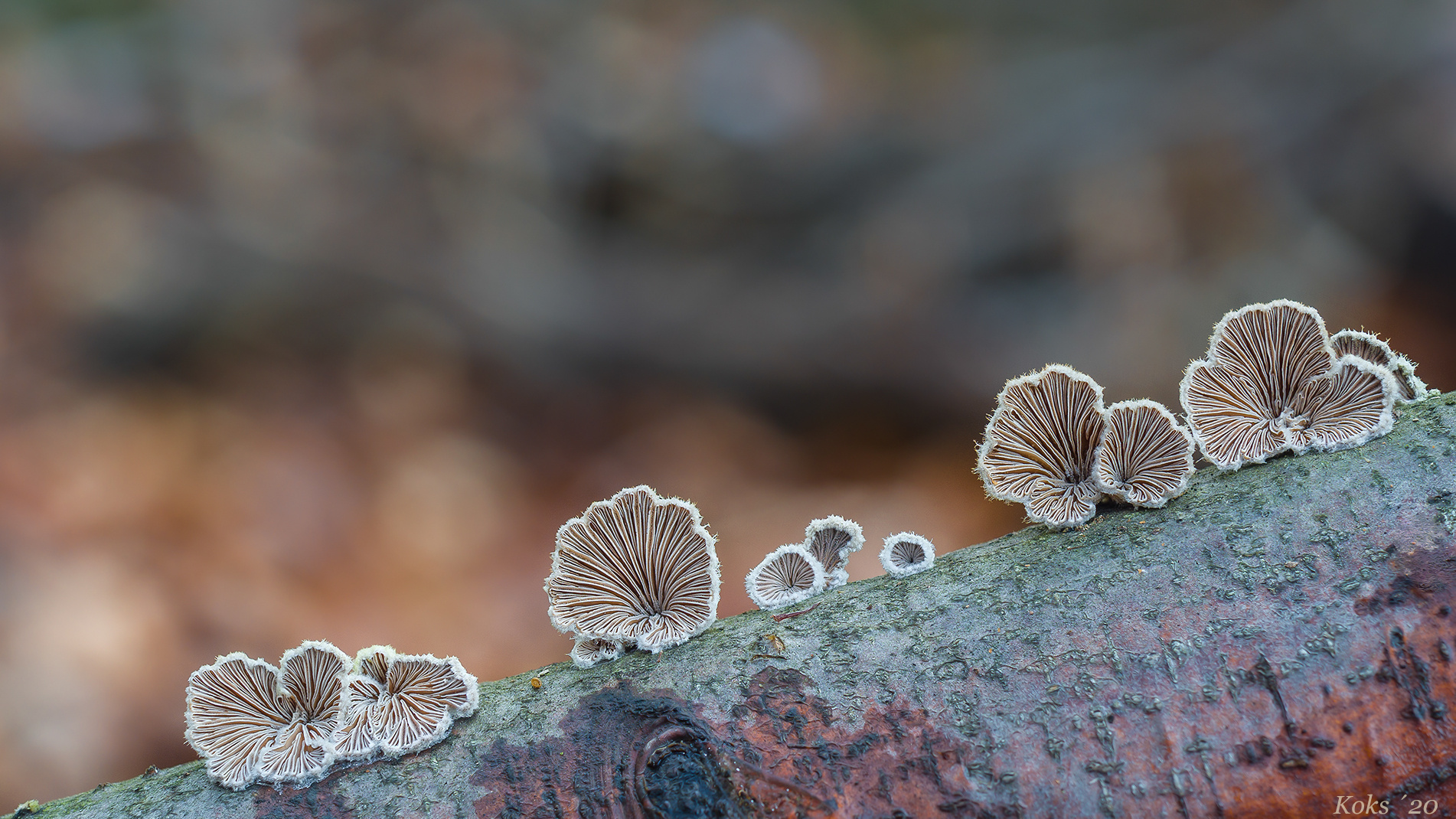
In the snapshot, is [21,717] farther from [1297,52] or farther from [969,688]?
[1297,52]

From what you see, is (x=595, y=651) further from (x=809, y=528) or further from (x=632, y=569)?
(x=809, y=528)

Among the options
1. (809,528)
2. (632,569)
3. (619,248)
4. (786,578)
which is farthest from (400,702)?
(619,248)

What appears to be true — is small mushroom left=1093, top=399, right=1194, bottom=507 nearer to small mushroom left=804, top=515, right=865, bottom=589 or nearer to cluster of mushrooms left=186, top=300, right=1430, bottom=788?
cluster of mushrooms left=186, top=300, right=1430, bottom=788

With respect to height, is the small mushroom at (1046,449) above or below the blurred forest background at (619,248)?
below

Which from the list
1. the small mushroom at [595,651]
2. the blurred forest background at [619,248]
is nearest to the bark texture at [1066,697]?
the small mushroom at [595,651]

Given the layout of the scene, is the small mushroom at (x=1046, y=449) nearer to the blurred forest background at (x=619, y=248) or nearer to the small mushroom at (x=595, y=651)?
the small mushroom at (x=595, y=651)

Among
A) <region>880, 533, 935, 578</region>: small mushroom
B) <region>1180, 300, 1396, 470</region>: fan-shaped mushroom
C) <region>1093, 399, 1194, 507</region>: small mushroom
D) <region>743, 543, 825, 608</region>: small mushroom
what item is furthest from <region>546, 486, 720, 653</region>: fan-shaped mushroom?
<region>1180, 300, 1396, 470</region>: fan-shaped mushroom
